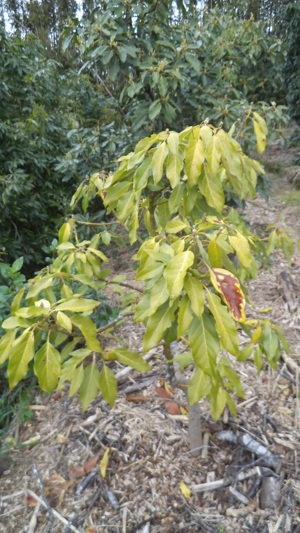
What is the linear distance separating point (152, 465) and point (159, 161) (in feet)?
4.19

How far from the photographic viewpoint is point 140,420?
71.2 inches

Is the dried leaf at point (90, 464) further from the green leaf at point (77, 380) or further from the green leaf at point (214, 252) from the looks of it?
the green leaf at point (214, 252)

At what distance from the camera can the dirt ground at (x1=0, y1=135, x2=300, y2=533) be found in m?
1.42

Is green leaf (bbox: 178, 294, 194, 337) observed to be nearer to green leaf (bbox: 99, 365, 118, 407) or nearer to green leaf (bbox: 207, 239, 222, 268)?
green leaf (bbox: 207, 239, 222, 268)

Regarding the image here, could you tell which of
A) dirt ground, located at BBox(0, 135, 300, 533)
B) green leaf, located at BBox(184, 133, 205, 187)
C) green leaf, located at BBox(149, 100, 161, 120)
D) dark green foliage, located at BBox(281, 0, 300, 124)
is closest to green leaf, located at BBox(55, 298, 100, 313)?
green leaf, located at BBox(184, 133, 205, 187)

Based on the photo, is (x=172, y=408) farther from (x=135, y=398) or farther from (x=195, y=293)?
(x=195, y=293)

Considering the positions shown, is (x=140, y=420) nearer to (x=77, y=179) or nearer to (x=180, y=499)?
(x=180, y=499)

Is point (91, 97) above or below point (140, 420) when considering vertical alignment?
above

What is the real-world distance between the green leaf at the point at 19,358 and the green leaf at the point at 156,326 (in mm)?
280

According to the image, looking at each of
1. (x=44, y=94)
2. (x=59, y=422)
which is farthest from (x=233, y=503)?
(x=44, y=94)

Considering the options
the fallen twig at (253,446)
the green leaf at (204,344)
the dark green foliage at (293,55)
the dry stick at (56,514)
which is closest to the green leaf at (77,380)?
the green leaf at (204,344)

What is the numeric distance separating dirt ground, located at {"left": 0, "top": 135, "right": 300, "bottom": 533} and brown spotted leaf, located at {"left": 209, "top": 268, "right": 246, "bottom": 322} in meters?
0.72

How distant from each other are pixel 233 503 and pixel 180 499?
8.0 inches

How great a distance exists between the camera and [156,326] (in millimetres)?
963
